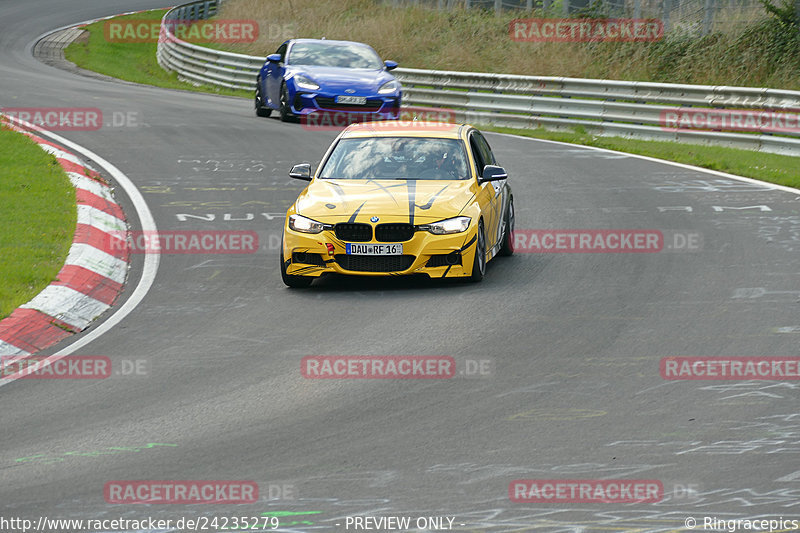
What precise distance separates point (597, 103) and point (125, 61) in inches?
918

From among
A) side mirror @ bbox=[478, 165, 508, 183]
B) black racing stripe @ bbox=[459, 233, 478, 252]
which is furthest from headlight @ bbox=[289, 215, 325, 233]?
side mirror @ bbox=[478, 165, 508, 183]

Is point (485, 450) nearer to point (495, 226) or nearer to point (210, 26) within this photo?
point (495, 226)

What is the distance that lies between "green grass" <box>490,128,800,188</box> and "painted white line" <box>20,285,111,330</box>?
10821mm

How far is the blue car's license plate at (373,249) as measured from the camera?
11.8m

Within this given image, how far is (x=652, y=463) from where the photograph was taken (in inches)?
268

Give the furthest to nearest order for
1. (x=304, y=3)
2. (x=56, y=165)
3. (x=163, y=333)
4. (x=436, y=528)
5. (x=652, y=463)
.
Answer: (x=304, y=3)
(x=56, y=165)
(x=163, y=333)
(x=652, y=463)
(x=436, y=528)

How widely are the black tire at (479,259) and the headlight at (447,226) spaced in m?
0.18

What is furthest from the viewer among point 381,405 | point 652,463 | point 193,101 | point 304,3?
point 304,3

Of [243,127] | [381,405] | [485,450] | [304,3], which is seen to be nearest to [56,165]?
[243,127]

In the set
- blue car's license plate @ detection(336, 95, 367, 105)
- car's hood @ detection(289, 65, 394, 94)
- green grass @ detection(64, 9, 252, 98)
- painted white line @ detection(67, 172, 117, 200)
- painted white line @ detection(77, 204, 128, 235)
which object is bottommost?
green grass @ detection(64, 9, 252, 98)

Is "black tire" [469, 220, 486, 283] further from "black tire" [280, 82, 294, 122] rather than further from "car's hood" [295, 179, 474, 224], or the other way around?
"black tire" [280, 82, 294, 122]

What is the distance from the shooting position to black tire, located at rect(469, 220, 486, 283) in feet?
39.2

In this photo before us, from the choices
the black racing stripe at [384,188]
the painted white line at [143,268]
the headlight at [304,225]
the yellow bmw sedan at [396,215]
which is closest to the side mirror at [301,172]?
the yellow bmw sedan at [396,215]

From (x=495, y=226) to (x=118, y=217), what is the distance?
4.79m
